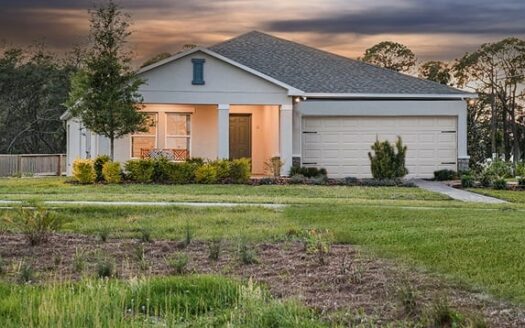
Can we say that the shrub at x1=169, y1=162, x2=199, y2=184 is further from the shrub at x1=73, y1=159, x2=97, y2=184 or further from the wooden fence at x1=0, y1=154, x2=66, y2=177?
the wooden fence at x1=0, y1=154, x2=66, y2=177

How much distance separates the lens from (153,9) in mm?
26156

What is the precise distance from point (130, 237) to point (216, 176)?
470 inches

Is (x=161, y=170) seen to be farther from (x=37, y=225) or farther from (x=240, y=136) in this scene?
(x=37, y=225)

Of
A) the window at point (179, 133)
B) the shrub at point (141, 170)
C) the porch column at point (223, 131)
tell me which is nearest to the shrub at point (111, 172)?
the shrub at point (141, 170)

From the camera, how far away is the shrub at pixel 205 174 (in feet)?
72.8

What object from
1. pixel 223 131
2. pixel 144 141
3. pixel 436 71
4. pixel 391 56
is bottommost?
pixel 144 141

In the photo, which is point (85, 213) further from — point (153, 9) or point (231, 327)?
point (153, 9)

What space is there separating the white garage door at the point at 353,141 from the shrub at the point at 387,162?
259 cm

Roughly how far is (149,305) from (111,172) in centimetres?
1617

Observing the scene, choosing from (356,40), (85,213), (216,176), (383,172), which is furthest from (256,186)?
(356,40)

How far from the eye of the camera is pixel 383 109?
26.1 meters

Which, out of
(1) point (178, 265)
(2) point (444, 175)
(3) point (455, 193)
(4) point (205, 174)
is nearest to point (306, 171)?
(4) point (205, 174)

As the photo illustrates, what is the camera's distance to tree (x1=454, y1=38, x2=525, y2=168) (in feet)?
141

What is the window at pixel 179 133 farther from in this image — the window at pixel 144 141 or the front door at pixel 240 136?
the front door at pixel 240 136
